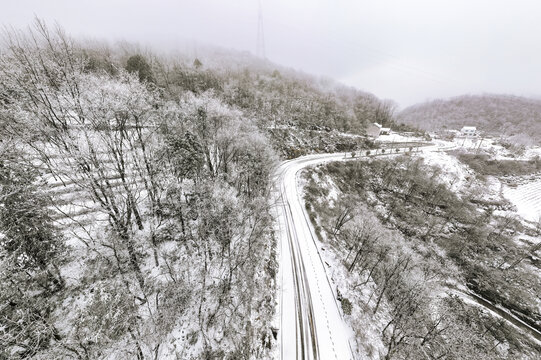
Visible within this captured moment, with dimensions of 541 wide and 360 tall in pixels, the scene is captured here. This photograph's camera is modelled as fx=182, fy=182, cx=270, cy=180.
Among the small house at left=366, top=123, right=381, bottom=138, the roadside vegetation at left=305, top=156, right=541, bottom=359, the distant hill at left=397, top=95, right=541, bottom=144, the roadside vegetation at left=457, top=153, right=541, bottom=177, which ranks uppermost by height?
the distant hill at left=397, top=95, right=541, bottom=144

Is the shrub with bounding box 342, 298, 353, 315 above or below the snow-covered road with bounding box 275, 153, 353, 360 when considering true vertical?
below

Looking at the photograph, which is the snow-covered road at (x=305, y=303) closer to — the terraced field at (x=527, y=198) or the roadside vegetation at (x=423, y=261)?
the roadside vegetation at (x=423, y=261)

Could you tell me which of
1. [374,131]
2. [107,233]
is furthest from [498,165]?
[107,233]

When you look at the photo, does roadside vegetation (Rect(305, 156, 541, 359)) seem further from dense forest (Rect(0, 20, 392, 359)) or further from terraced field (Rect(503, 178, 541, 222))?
dense forest (Rect(0, 20, 392, 359))

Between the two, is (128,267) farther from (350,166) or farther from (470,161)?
(470,161)

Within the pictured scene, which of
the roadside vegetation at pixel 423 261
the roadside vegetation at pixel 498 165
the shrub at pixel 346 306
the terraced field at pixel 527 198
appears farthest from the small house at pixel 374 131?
the shrub at pixel 346 306

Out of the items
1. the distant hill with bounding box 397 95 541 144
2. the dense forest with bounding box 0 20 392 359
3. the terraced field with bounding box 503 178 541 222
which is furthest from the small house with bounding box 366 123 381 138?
the dense forest with bounding box 0 20 392 359

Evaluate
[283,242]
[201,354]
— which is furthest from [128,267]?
[283,242]

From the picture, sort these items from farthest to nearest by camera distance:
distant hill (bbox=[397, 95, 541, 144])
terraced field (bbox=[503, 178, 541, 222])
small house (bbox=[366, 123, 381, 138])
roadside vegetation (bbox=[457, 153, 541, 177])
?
distant hill (bbox=[397, 95, 541, 144])
small house (bbox=[366, 123, 381, 138])
roadside vegetation (bbox=[457, 153, 541, 177])
terraced field (bbox=[503, 178, 541, 222])
